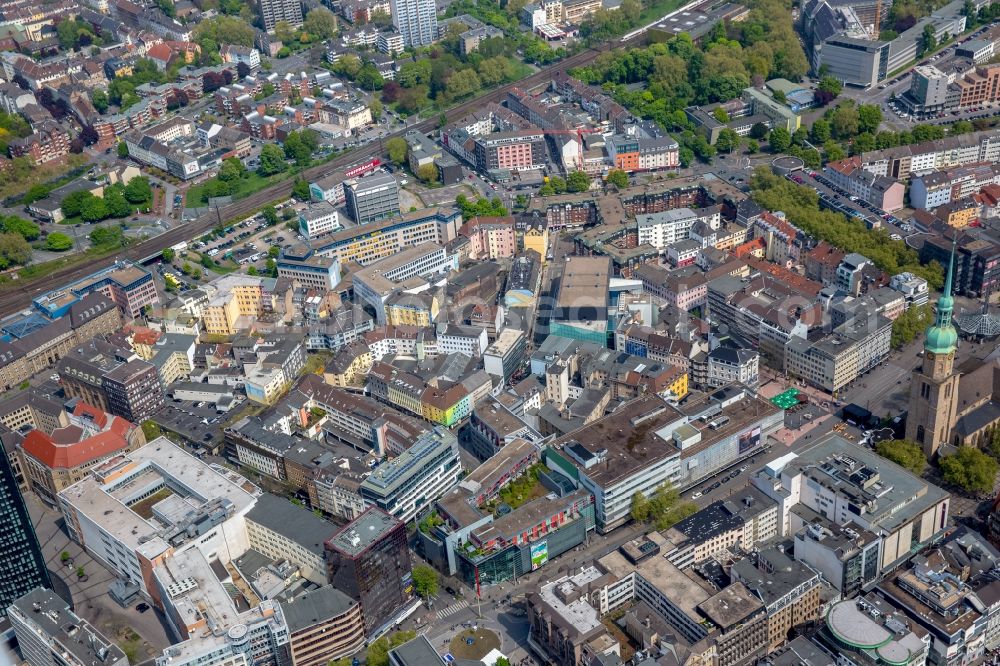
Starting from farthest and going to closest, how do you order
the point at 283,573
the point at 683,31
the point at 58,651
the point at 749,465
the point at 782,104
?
the point at 683,31, the point at 782,104, the point at 749,465, the point at 283,573, the point at 58,651

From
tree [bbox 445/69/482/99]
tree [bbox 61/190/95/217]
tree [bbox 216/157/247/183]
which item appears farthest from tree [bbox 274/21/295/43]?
tree [bbox 61/190/95/217]

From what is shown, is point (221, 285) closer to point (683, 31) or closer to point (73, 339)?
point (73, 339)

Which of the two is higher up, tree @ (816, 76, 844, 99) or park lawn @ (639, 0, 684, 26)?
park lawn @ (639, 0, 684, 26)

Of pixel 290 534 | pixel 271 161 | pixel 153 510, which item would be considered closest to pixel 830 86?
pixel 271 161

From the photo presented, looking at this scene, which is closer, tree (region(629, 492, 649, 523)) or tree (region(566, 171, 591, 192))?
tree (region(629, 492, 649, 523))

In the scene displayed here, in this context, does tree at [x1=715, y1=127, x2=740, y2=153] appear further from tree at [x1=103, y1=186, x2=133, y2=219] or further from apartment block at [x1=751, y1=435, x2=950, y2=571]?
tree at [x1=103, y1=186, x2=133, y2=219]

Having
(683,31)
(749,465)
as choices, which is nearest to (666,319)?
(749,465)
